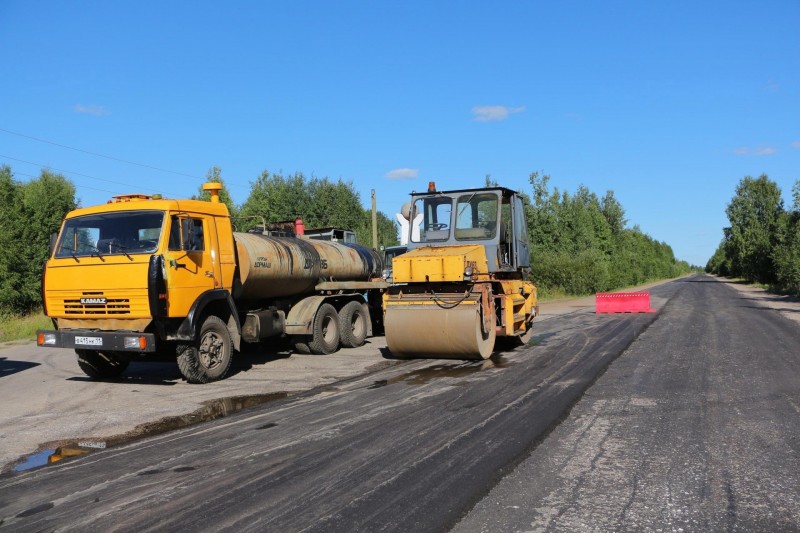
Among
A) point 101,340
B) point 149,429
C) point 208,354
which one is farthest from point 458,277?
point 101,340

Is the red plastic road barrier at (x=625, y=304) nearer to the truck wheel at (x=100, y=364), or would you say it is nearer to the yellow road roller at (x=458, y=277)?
the yellow road roller at (x=458, y=277)

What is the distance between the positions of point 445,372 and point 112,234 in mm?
5558

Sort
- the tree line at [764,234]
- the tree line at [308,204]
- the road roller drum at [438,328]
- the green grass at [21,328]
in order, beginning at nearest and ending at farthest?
the road roller drum at [438,328]
the green grass at [21,328]
the tree line at [764,234]
the tree line at [308,204]

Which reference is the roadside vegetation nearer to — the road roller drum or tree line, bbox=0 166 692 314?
tree line, bbox=0 166 692 314

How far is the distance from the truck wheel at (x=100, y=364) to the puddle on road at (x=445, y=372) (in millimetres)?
4594

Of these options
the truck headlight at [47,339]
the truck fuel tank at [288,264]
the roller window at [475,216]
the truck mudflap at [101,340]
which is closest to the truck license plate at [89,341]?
the truck mudflap at [101,340]

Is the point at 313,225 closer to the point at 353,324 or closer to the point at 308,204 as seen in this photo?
the point at 308,204

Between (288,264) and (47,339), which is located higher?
(288,264)

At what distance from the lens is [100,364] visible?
32.6 feet

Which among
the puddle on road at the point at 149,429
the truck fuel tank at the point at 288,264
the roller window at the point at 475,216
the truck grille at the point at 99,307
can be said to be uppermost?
the roller window at the point at 475,216

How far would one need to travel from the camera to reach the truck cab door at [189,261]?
28.7 feet

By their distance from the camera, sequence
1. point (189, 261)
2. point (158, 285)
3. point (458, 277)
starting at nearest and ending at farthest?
point (158, 285), point (189, 261), point (458, 277)

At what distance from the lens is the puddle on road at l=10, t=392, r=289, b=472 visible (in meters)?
5.59

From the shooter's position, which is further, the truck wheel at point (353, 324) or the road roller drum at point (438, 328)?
the truck wheel at point (353, 324)
